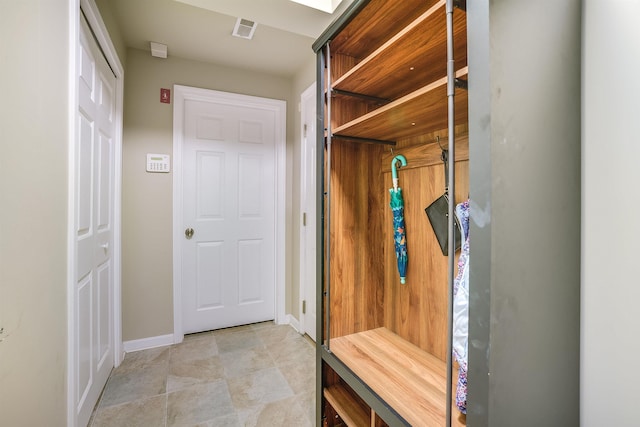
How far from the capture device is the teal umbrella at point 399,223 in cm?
131

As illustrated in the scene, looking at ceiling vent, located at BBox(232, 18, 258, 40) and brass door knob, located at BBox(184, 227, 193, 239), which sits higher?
ceiling vent, located at BBox(232, 18, 258, 40)

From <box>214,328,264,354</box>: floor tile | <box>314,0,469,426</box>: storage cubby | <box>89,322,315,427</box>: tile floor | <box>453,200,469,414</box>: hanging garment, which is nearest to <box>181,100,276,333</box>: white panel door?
<box>214,328,264,354</box>: floor tile

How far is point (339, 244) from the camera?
1.39 meters

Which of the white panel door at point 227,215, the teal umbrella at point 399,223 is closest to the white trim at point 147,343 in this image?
the white panel door at point 227,215

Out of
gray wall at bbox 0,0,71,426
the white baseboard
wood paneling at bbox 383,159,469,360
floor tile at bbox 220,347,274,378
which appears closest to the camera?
gray wall at bbox 0,0,71,426

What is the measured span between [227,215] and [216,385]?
4.64 ft

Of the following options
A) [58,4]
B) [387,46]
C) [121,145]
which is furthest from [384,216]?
[121,145]

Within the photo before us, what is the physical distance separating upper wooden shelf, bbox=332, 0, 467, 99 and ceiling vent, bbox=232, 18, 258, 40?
3.53ft

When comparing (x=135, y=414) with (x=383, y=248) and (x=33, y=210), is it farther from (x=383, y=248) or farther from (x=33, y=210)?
(x=383, y=248)

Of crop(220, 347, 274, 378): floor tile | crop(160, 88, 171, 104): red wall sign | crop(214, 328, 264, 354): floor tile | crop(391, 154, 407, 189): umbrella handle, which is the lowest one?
crop(220, 347, 274, 378): floor tile

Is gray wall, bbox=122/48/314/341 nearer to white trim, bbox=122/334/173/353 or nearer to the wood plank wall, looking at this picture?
white trim, bbox=122/334/173/353

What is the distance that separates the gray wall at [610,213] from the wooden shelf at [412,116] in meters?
0.32

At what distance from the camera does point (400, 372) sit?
112 centimetres

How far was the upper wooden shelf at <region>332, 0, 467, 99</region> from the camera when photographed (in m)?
0.84
